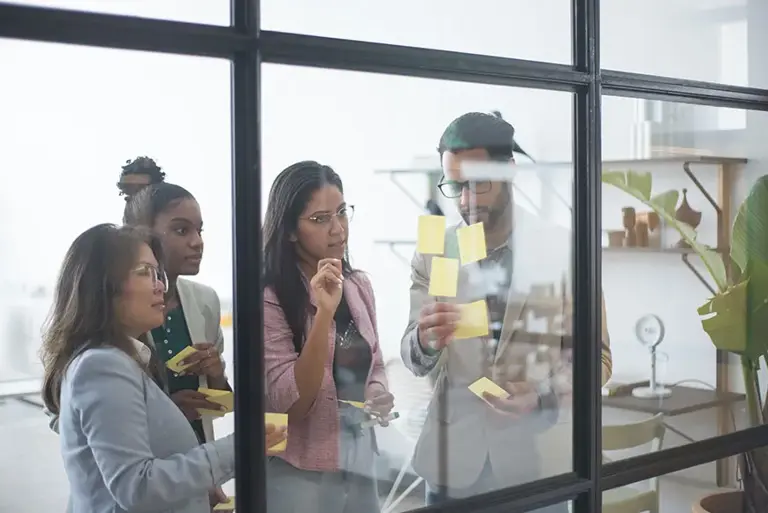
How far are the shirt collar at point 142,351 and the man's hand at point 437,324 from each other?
1.48 ft

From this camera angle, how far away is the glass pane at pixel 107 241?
1.06 metres

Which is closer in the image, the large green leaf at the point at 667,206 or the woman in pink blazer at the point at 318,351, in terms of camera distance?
the woman in pink blazer at the point at 318,351

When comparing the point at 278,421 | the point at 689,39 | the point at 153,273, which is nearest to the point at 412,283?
the point at 278,421

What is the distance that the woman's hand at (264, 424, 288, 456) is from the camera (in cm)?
126

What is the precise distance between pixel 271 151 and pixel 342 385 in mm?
378

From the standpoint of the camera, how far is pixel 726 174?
1.88 meters

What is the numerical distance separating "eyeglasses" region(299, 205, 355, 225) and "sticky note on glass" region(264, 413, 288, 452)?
29 centimetres

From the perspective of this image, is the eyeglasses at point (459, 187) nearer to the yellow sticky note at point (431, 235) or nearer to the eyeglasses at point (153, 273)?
the yellow sticky note at point (431, 235)

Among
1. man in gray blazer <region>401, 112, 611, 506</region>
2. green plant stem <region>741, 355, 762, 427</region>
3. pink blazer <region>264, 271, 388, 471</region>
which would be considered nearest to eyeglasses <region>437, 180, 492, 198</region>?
man in gray blazer <region>401, 112, 611, 506</region>

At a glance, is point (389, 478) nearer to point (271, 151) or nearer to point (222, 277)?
point (222, 277)

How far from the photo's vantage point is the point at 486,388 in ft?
4.90

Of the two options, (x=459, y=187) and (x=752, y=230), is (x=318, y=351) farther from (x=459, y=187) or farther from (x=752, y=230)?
(x=752, y=230)

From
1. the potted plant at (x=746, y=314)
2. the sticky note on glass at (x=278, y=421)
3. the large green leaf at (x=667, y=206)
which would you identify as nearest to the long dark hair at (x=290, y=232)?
the sticky note on glass at (x=278, y=421)

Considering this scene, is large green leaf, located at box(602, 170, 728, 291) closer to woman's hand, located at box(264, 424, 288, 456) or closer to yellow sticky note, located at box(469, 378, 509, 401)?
yellow sticky note, located at box(469, 378, 509, 401)
